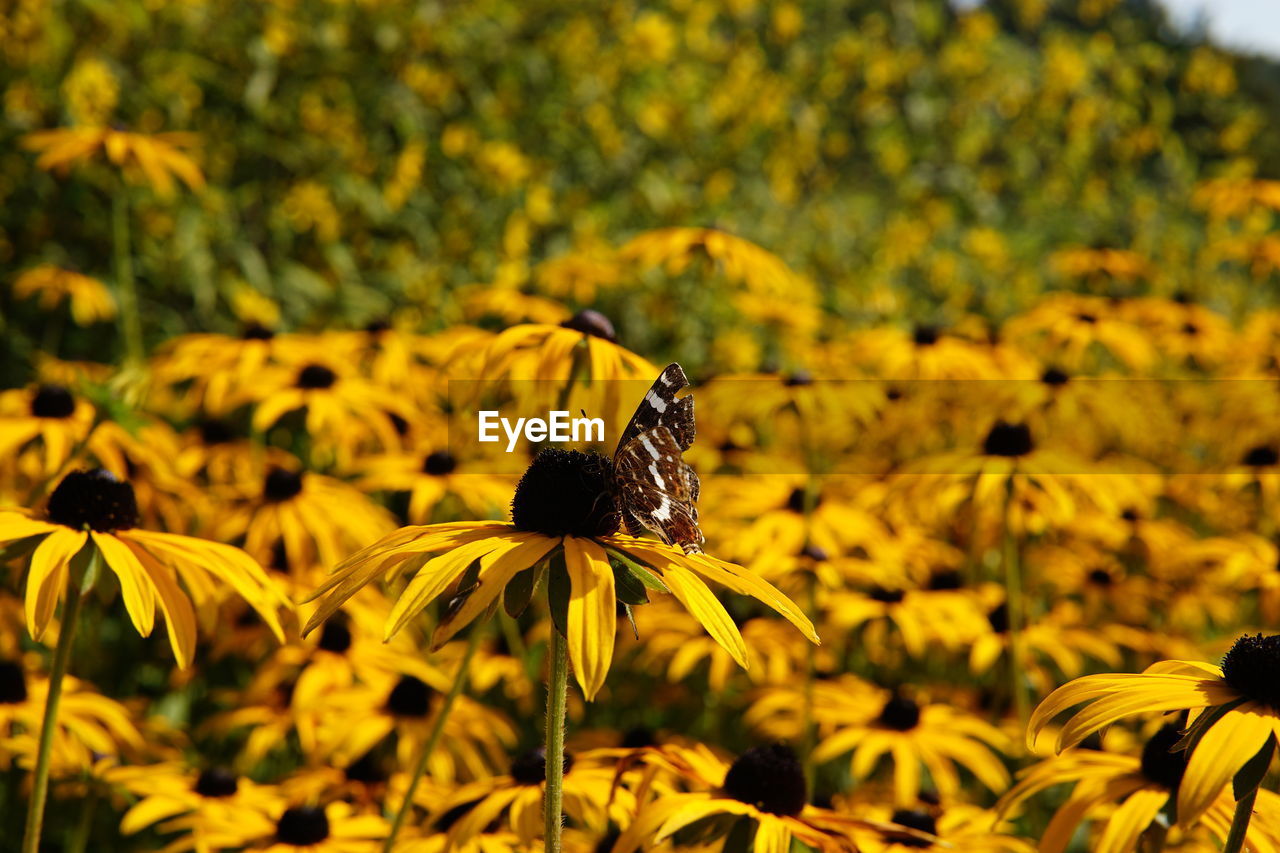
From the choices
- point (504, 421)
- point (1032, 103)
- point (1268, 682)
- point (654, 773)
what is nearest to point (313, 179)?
point (504, 421)

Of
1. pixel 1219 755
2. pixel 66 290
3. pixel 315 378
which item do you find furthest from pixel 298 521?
pixel 1219 755

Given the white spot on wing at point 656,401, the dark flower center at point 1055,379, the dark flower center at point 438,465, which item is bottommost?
the dark flower center at point 438,465

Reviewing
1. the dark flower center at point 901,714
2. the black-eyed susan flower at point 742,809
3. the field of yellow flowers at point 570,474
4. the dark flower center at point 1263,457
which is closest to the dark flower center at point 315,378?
the field of yellow flowers at point 570,474

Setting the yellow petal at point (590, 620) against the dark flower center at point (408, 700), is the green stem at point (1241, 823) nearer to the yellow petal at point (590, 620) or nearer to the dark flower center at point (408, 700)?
the yellow petal at point (590, 620)

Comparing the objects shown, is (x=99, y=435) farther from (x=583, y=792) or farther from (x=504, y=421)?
(x=583, y=792)

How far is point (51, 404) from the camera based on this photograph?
9.43 feet

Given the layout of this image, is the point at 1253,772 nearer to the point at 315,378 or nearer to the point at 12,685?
the point at 12,685

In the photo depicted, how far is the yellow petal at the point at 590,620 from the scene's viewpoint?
118cm

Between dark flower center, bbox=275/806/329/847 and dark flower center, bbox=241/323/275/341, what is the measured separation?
2048 mm

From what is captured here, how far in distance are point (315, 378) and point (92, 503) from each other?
5.41ft

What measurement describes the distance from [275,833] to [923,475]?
1.84 m

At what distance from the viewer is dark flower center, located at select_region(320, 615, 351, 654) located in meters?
2.69

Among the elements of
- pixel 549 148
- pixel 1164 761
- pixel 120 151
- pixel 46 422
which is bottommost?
pixel 1164 761

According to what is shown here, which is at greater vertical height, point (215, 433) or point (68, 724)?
point (215, 433)
